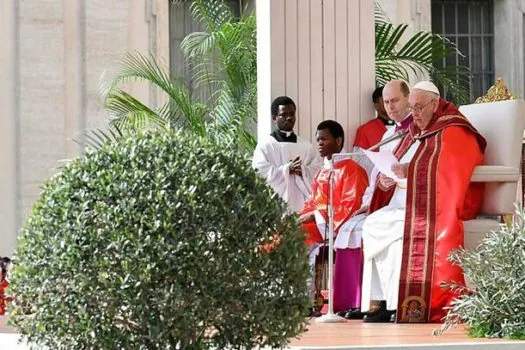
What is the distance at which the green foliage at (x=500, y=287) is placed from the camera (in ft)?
28.8

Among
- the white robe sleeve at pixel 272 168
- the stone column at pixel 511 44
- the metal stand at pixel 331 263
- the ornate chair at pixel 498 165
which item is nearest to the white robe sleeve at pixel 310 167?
the white robe sleeve at pixel 272 168

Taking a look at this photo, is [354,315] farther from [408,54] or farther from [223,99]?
[223,99]

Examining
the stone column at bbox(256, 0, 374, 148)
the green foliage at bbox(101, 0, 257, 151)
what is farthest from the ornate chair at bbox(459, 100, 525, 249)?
the green foliage at bbox(101, 0, 257, 151)

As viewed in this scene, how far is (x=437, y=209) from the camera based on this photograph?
10.5 meters

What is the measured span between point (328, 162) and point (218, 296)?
4612 mm

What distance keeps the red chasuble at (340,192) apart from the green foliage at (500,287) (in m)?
2.39

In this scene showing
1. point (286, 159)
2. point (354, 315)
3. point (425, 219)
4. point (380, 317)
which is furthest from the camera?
point (286, 159)

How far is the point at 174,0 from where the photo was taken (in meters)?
19.4

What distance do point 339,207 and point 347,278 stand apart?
556 mm

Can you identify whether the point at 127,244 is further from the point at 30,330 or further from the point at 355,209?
the point at 355,209

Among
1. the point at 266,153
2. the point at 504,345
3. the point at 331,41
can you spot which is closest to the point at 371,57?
the point at 331,41

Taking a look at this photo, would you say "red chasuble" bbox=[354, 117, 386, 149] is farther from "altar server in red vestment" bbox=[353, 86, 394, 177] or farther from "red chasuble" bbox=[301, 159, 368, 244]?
"red chasuble" bbox=[301, 159, 368, 244]

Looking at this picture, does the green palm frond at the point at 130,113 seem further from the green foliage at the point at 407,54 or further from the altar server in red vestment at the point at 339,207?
the altar server in red vestment at the point at 339,207

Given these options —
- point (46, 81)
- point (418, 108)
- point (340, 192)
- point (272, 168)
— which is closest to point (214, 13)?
point (46, 81)
